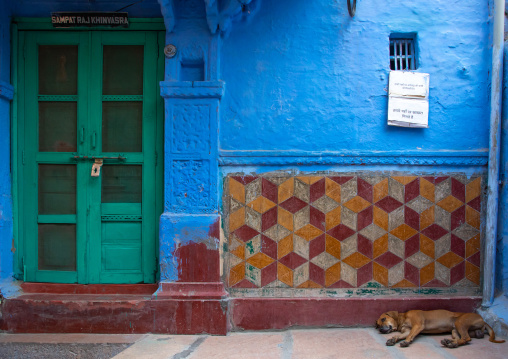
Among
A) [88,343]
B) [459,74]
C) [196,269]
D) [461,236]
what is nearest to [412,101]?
[459,74]

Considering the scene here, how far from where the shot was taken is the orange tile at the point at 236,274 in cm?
335

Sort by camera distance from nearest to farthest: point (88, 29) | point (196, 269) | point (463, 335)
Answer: point (463, 335)
point (196, 269)
point (88, 29)

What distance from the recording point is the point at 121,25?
3449mm

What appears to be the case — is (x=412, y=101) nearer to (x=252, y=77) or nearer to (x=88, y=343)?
(x=252, y=77)

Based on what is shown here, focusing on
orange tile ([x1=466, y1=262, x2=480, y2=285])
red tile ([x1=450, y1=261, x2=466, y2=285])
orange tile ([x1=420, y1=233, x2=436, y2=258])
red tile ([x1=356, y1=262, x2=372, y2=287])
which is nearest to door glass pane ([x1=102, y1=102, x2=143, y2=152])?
red tile ([x1=356, y1=262, x2=372, y2=287])

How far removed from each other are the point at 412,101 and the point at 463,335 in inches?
79.9

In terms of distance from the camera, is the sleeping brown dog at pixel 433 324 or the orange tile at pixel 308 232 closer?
the sleeping brown dog at pixel 433 324

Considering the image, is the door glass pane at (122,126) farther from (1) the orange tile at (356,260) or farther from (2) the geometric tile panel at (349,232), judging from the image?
(1) the orange tile at (356,260)

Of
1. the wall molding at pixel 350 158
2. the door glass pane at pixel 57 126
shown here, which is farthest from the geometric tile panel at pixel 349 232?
the door glass pane at pixel 57 126

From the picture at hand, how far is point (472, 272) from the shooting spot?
3.37 meters

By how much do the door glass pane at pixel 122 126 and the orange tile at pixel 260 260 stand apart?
1.47 meters

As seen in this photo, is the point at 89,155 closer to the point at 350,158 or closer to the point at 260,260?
the point at 260,260

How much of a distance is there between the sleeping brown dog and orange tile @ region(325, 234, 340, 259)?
2.12 ft

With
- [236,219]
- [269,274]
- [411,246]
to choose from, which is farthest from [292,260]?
[411,246]
